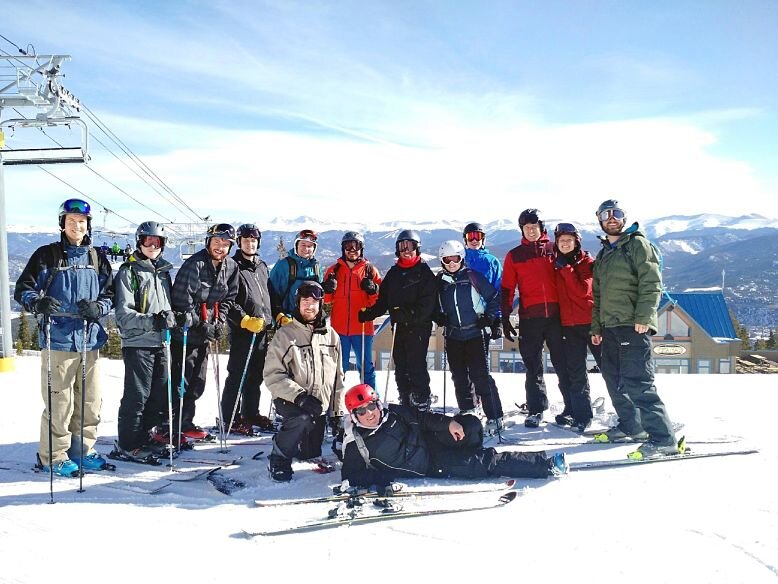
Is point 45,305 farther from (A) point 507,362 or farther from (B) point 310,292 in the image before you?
(A) point 507,362

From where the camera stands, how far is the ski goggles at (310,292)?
5.00 metres

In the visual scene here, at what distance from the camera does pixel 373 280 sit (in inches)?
261

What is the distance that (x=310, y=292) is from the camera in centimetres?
500

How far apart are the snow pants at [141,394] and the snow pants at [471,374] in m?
2.92

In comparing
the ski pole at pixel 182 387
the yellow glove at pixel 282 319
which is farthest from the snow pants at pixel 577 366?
the ski pole at pixel 182 387

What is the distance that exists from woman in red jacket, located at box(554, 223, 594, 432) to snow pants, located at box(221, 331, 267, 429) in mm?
3410

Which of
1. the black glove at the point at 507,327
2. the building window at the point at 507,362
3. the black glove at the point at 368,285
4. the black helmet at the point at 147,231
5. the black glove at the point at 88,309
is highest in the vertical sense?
the black helmet at the point at 147,231

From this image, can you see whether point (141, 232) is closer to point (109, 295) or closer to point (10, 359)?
point (109, 295)

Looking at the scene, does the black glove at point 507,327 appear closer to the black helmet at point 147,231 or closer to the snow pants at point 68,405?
the black helmet at point 147,231

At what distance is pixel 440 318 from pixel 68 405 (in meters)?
3.64

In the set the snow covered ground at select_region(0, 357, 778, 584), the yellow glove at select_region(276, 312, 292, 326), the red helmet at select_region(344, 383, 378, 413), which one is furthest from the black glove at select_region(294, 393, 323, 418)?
the yellow glove at select_region(276, 312, 292, 326)

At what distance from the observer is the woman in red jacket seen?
20.6 ft

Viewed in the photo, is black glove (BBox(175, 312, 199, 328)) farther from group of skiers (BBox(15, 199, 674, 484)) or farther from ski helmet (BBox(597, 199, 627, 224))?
ski helmet (BBox(597, 199, 627, 224))

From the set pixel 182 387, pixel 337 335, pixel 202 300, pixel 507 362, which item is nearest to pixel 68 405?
pixel 182 387
